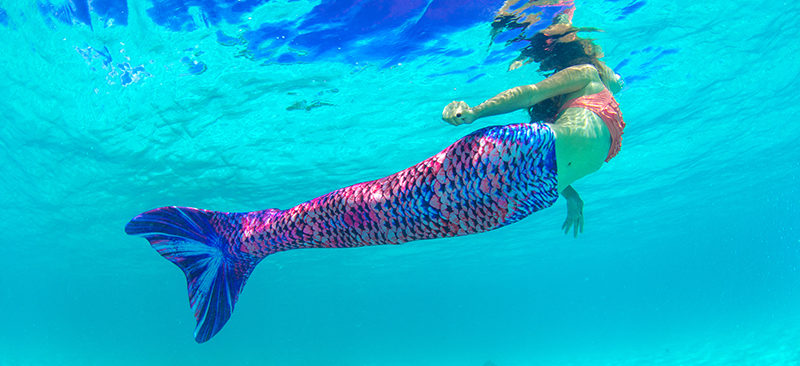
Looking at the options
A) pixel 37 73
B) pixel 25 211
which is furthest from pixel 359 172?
pixel 25 211

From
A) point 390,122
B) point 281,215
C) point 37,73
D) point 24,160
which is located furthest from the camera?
point 24,160

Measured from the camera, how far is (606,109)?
3.09 m

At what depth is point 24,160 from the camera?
1734 centimetres

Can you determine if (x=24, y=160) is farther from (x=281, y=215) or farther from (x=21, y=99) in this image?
(x=281, y=215)

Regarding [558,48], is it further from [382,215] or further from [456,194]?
[382,215]

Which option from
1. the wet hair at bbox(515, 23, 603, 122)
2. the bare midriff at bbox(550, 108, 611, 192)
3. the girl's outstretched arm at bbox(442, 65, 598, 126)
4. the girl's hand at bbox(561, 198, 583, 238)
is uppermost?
the wet hair at bbox(515, 23, 603, 122)

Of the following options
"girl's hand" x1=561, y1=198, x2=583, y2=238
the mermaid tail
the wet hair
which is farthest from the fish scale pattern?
the wet hair

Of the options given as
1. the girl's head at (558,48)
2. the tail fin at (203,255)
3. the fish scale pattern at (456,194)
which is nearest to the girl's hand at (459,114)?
the fish scale pattern at (456,194)

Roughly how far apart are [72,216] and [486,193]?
32.6 m

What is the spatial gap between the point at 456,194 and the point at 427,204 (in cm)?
18

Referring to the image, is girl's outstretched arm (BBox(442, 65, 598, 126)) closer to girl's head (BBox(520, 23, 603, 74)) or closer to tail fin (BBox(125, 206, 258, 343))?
tail fin (BBox(125, 206, 258, 343))

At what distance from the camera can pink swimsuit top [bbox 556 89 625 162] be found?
303cm

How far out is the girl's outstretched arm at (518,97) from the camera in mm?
2736

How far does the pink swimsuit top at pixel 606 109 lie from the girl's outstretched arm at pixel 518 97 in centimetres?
15
